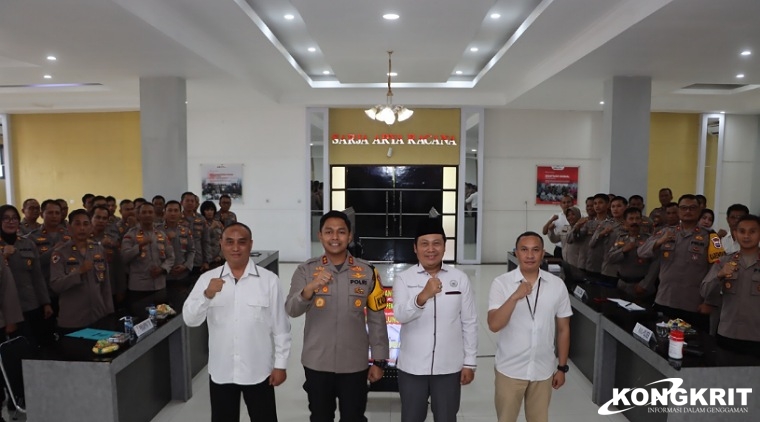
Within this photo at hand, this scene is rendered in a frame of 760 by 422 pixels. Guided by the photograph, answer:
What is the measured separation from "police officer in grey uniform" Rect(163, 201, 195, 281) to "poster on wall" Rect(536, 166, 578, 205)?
824 centimetres

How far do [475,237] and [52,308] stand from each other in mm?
8749

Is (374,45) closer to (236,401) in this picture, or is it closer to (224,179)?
(236,401)

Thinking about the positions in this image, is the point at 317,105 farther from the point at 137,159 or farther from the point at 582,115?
the point at 582,115

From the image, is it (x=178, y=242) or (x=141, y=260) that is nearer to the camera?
(x=141, y=260)

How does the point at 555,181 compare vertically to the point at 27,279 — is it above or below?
above

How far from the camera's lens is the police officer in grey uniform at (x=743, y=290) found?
3488mm

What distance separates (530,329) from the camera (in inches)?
109

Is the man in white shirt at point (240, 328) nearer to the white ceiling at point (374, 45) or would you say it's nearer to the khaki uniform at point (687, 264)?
the white ceiling at point (374, 45)

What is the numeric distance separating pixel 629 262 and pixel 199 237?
5605 mm

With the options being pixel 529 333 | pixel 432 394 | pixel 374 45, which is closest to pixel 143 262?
pixel 432 394

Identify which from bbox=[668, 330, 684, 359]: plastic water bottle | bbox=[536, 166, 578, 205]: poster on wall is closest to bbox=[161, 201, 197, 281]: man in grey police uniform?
bbox=[668, 330, 684, 359]: plastic water bottle

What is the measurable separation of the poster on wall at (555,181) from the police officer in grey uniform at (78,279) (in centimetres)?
956

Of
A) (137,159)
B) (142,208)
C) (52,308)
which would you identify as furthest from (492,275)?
(137,159)

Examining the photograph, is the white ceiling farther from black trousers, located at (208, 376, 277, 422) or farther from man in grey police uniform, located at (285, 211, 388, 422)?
black trousers, located at (208, 376, 277, 422)
